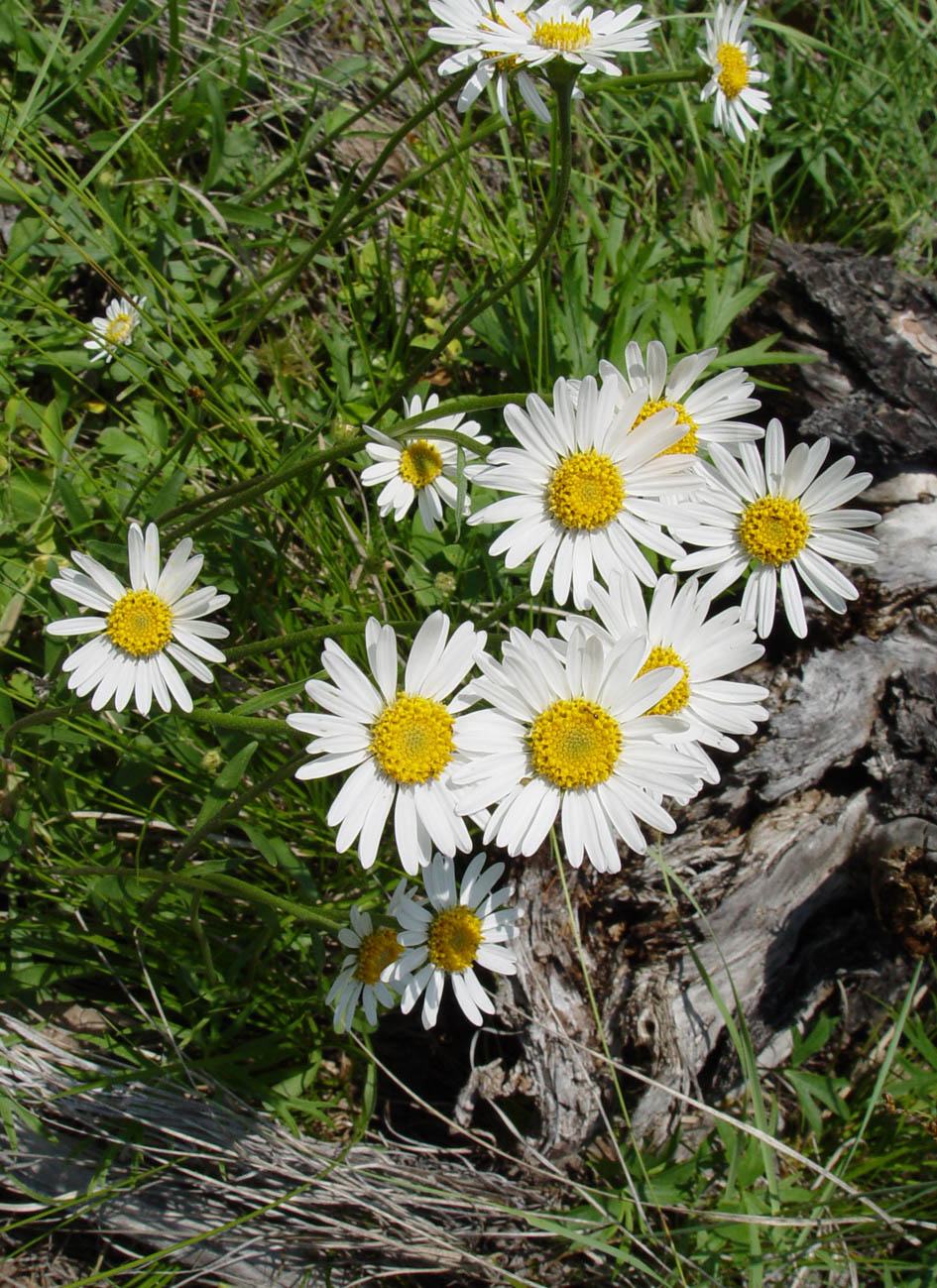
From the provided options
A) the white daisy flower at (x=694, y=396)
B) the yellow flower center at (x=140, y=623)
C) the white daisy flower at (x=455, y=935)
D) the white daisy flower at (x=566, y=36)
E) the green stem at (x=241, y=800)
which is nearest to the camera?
the white daisy flower at (x=566, y=36)

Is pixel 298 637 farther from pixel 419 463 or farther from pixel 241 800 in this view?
pixel 419 463

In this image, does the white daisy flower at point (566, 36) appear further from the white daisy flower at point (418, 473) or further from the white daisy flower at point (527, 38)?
the white daisy flower at point (418, 473)

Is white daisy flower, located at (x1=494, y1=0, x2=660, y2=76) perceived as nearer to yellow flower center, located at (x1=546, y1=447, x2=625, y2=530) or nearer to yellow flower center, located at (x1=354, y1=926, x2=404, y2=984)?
yellow flower center, located at (x1=546, y1=447, x2=625, y2=530)

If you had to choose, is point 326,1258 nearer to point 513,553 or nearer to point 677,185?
point 513,553

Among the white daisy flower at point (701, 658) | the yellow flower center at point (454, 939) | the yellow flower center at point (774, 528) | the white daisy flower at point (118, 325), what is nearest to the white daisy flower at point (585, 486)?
the white daisy flower at point (701, 658)

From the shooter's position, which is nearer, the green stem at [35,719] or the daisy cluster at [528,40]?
the daisy cluster at [528,40]

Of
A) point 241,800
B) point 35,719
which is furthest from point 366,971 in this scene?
point 35,719

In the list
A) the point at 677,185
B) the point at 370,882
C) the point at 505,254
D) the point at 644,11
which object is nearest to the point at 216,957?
the point at 370,882
